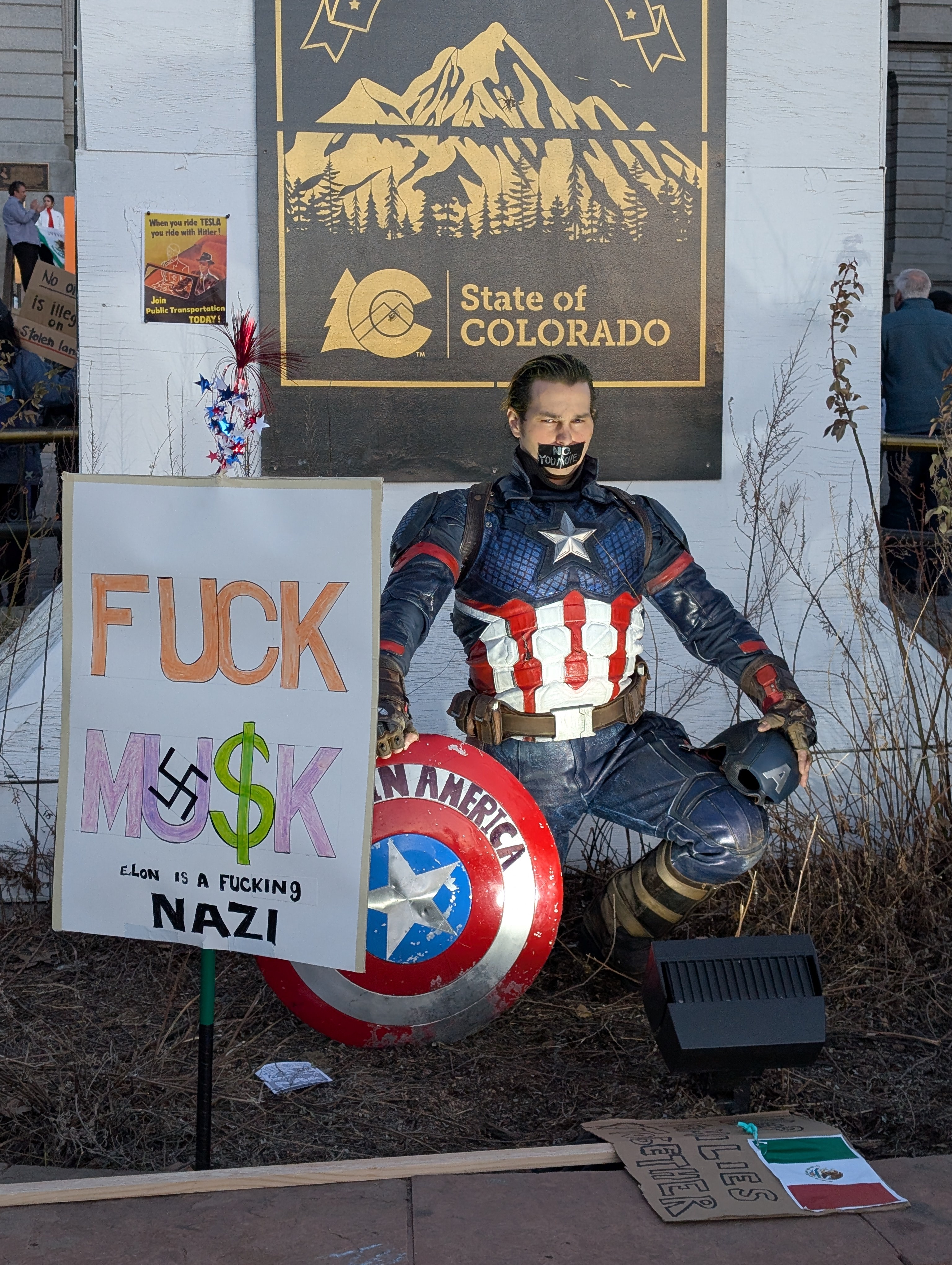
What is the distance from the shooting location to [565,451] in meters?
3.30

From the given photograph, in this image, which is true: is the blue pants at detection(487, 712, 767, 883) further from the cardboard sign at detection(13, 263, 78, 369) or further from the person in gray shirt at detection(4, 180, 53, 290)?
the person in gray shirt at detection(4, 180, 53, 290)

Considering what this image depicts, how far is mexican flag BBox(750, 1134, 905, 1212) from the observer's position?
2365 millimetres

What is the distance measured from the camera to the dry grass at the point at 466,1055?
9.48 ft

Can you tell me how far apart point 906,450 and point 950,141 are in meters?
15.8

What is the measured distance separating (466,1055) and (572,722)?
899 mm

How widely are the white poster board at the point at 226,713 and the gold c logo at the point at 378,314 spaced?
6.48ft

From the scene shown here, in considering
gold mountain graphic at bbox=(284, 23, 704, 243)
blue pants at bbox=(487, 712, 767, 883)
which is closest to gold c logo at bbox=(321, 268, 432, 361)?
gold mountain graphic at bbox=(284, 23, 704, 243)

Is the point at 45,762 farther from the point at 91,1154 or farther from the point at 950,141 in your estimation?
the point at 950,141

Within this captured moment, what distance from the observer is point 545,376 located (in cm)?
329

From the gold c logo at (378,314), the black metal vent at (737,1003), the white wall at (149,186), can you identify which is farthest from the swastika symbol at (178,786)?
the gold c logo at (378,314)

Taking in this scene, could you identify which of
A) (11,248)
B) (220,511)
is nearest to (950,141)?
(11,248)

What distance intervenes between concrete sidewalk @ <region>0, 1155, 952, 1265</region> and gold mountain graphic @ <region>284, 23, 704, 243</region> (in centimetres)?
311

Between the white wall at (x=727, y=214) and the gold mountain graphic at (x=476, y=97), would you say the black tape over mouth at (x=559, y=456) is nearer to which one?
the white wall at (x=727, y=214)

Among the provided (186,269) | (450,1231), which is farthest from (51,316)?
(450,1231)
